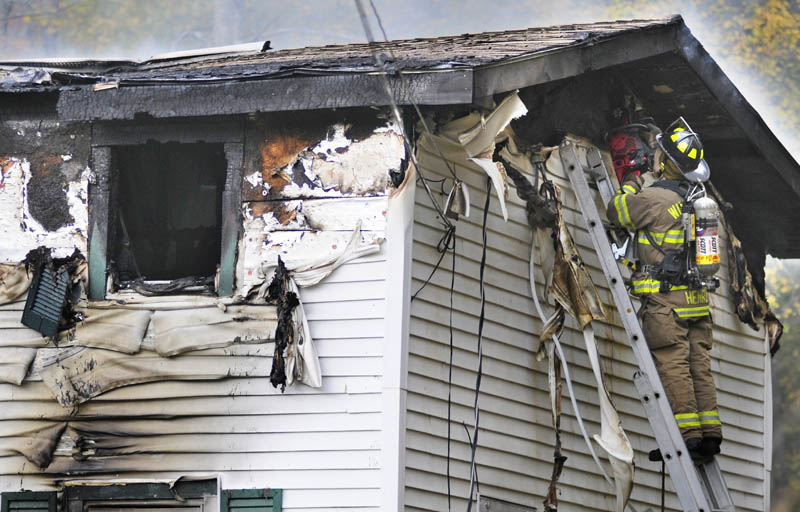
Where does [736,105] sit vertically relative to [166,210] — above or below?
above

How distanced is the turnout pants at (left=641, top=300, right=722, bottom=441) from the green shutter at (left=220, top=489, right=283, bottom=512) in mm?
2969

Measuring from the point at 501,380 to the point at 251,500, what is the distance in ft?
6.45

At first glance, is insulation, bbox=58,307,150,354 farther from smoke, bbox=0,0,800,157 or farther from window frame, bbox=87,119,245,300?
smoke, bbox=0,0,800,157

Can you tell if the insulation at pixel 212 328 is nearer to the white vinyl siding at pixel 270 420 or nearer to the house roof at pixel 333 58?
the white vinyl siding at pixel 270 420

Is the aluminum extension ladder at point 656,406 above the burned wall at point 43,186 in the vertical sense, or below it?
below

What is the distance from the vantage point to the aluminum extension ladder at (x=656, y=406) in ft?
27.3

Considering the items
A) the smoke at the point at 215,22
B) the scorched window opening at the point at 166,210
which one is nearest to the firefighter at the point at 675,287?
the scorched window opening at the point at 166,210

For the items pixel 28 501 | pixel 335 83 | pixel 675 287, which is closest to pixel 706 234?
pixel 675 287

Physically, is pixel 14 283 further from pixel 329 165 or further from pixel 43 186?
pixel 329 165

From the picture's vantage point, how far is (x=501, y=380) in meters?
8.62

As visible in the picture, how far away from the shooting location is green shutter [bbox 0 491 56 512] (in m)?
8.16

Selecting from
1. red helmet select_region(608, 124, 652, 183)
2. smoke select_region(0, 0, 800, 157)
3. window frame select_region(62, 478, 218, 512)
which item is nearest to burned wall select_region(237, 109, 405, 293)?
window frame select_region(62, 478, 218, 512)

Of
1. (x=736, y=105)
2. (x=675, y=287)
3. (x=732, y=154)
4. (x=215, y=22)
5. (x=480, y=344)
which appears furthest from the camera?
(x=215, y=22)

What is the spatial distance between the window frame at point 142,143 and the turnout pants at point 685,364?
315 cm
